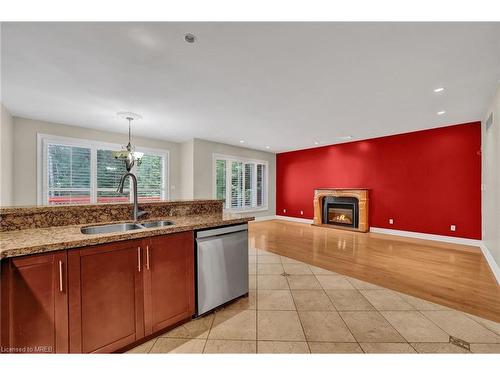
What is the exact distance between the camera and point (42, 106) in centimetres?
360

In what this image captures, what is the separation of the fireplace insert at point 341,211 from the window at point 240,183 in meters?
2.35

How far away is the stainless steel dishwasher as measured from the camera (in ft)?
6.39

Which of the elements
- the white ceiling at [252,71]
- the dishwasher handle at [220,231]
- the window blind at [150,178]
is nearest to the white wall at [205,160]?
the window blind at [150,178]

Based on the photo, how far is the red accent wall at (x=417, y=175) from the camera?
4.44m

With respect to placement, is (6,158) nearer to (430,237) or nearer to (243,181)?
(243,181)

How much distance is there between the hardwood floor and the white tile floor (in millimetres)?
353

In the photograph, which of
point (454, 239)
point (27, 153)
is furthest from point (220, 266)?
point (454, 239)

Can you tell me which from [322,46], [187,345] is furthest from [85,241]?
[322,46]

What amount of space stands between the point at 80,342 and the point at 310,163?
7099 mm

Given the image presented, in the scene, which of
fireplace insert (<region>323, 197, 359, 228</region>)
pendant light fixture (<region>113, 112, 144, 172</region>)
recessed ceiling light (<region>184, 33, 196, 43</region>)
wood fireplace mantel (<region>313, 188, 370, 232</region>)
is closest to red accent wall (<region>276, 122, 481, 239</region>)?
wood fireplace mantel (<region>313, 188, 370, 232</region>)

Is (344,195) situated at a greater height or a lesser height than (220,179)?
lesser

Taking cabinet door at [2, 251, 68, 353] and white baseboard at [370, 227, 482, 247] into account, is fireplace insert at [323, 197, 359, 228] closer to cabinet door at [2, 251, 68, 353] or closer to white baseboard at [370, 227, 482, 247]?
white baseboard at [370, 227, 482, 247]

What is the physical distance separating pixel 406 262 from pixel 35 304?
4.53 m

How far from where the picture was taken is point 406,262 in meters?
3.49
